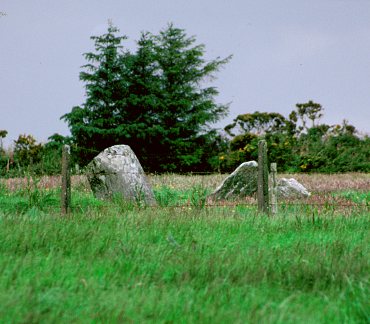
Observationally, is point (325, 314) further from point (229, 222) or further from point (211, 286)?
point (229, 222)

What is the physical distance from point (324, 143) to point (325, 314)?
87.7ft

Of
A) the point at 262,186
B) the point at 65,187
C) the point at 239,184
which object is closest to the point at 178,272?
the point at 262,186

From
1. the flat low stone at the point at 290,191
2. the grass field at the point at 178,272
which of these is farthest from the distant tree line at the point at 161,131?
the grass field at the point at 178,272

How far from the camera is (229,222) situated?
749 cm

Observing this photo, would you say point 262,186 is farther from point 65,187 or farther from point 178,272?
point 178,272

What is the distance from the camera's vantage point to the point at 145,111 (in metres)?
31.1

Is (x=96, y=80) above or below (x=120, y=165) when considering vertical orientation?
above

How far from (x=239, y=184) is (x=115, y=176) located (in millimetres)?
3268

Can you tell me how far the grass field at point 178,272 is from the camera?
145 inches

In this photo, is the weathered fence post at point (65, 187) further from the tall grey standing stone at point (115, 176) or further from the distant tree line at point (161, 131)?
the distant tree line at point (161, 131)

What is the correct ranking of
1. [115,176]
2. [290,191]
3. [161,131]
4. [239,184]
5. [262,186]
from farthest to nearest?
[161,131]
[290,191]
[239,184]
[115,176]
[262,186]

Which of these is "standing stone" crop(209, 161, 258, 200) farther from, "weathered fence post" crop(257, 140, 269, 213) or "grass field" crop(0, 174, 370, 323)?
"grass field" crop(0, 174, 370, 323)

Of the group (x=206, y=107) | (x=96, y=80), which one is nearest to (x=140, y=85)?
(x=96, y=80)

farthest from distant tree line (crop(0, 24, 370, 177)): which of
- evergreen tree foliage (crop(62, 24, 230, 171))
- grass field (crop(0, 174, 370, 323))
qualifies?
grass field (crop(0, 174, 370, 323))
